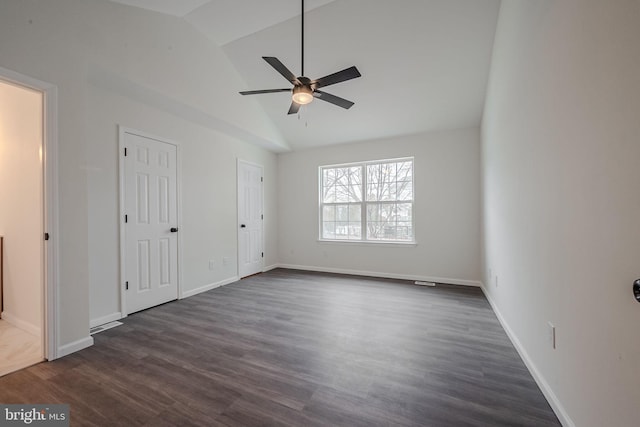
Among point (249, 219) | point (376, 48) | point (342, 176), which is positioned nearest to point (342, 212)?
point (342, 176)

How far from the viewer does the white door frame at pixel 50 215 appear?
6.82 ft

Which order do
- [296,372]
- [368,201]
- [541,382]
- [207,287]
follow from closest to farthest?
1. [541,382]
2. [296,372]
3. [207,287]
4. [368,201]

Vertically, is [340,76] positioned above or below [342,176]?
above

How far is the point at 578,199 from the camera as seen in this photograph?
1293mm

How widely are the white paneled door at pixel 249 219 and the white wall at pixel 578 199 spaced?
159 inches

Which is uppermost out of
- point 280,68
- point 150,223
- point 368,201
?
point 280,68

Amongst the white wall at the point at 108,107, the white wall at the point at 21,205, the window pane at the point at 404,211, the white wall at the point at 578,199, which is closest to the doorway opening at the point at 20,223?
the white wall at the point at 21,205

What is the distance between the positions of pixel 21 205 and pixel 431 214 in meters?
5.25

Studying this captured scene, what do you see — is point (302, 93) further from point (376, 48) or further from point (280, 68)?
point (376, 48)

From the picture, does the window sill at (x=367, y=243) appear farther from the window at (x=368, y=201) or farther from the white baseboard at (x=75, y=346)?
the white baseboard at (x=75, y=346)

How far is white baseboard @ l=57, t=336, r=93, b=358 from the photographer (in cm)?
216

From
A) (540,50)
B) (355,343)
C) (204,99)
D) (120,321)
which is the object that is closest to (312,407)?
(355,343)

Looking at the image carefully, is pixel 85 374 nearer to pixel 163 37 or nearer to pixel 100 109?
pixel 100 109

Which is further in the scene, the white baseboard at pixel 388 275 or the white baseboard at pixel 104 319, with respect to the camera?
the white baseboard at pixel 388 275
